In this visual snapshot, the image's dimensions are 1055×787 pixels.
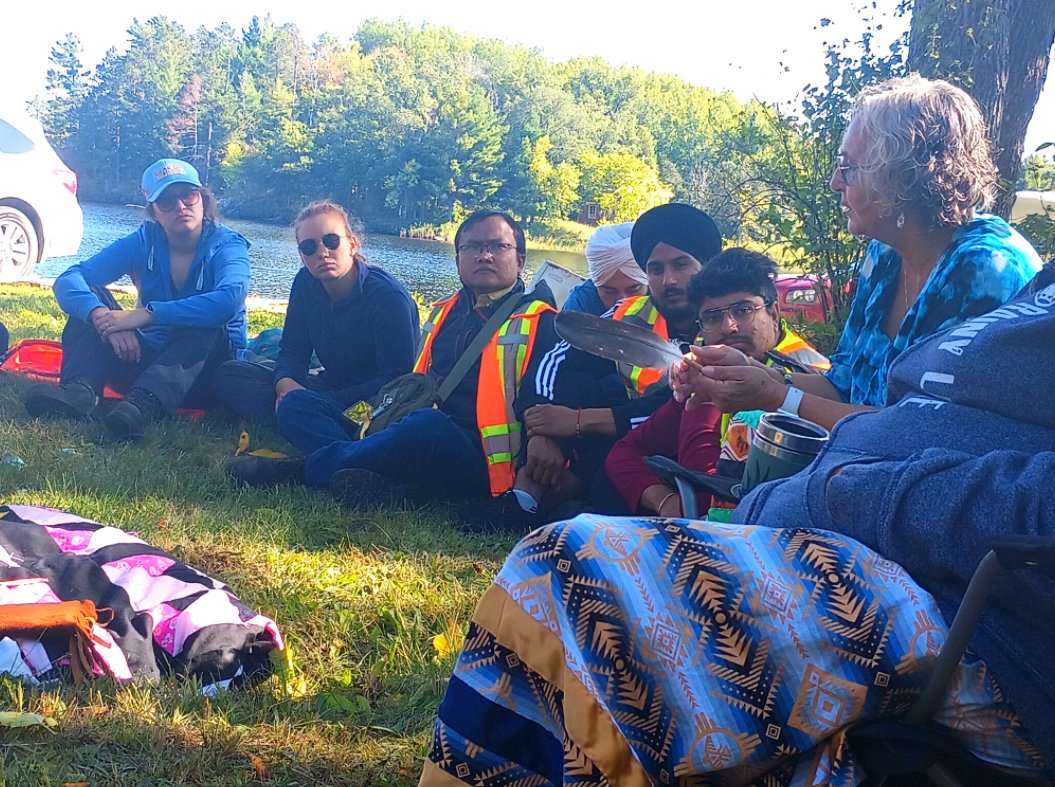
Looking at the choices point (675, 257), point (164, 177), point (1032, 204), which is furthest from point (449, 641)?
point (1032, 204)

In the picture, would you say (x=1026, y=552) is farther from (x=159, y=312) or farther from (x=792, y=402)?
(x=159, y=312)

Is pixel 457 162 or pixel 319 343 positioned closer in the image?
pixel 319 343

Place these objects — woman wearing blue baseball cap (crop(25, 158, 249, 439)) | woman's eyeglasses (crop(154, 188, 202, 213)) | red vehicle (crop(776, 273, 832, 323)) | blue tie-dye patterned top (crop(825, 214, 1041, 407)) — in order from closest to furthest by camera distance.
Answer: blue tie-dye patterned top (crop(825, 214, 1041, 407)) → woman wearing blue baseball cap (crop(25, 158, 249, 439)) → woman's eyeglasses (crop(154, 188, 202, 213)) → red vehicle (crop(776, 273, 832, 323))

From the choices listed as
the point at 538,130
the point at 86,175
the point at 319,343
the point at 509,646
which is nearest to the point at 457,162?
the point at 538,130

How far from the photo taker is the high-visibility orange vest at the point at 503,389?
405 cm

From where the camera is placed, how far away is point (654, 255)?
397 cm

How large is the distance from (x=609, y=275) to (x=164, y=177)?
2.63 m

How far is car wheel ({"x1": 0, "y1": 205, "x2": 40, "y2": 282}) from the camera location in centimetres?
995

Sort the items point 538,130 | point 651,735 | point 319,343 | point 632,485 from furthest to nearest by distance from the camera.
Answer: point 538,130
point 319,343
point 632,485
point 651,735

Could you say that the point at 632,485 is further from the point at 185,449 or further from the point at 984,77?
the point at 984,77

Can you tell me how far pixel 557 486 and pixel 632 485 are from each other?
22.5 inches

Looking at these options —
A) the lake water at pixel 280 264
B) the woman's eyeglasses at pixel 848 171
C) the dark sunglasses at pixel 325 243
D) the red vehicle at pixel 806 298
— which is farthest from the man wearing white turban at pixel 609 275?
the lake water at pixel 280 264

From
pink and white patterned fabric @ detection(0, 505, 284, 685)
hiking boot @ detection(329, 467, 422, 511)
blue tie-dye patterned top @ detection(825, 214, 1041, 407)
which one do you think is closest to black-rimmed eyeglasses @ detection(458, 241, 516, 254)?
hiking boot @ detection(329, 467, 422, 511)

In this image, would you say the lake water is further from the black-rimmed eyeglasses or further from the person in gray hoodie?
the person in gray hoodie
